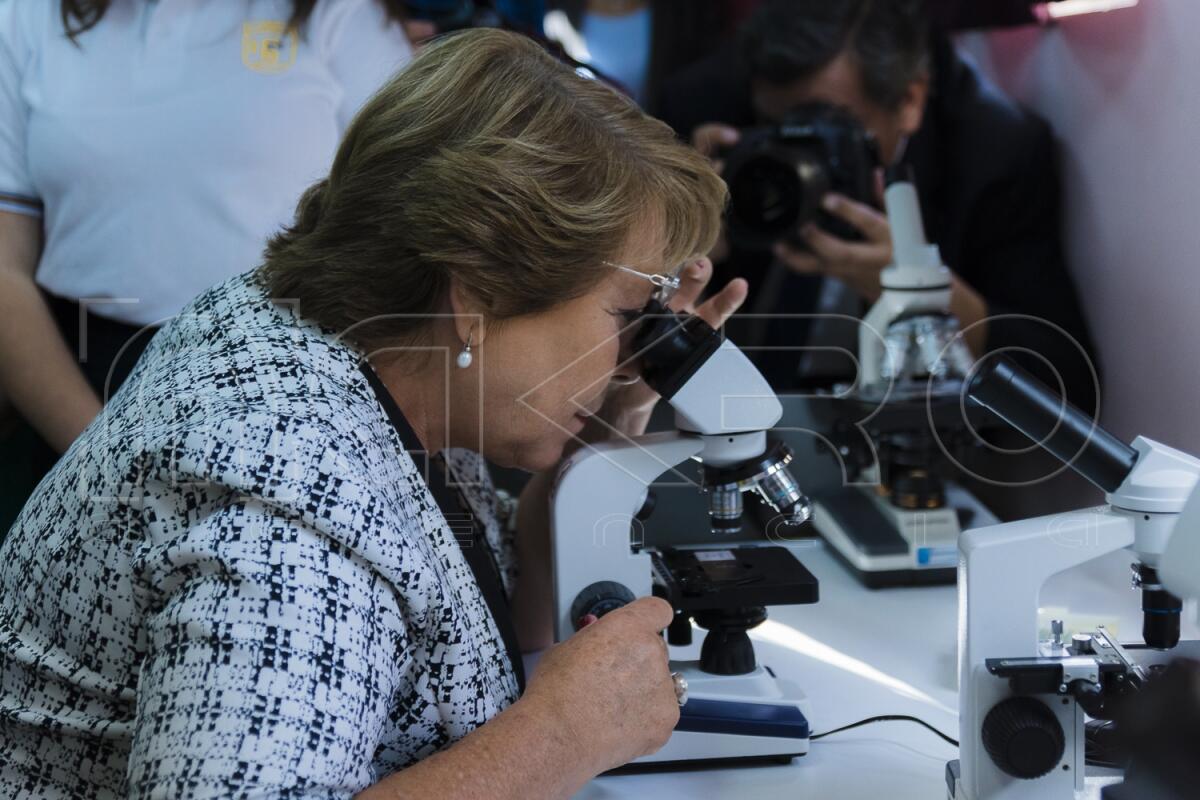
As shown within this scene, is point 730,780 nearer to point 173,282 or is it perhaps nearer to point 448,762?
point 448,762

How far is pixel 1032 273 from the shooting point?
2004 mm

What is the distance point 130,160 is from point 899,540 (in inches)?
44.8

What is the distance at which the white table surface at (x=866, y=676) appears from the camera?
1088 mm

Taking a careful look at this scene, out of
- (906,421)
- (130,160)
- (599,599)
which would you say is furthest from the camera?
(906,421)

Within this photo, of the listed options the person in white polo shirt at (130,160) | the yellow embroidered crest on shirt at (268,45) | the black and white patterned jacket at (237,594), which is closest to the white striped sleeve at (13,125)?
the person in white polo shirt at (130,160)

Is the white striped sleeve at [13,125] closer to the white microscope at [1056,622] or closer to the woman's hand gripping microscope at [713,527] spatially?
the woman's hand gripping microscope at [713,527]

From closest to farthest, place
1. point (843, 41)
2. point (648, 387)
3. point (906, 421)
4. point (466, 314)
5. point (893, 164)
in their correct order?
point (466, 314) < point (648, 387) < point (906, 421) < point (893, 164) < point (843, 41)

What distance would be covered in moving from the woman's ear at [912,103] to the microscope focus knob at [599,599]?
1.19 metres

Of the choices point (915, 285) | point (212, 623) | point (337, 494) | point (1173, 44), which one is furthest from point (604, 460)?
point (1173, 44)

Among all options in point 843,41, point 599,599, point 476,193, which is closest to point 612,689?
point 599,599

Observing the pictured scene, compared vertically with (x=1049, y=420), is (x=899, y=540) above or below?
below

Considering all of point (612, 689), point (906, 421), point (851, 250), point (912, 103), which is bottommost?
point (612, 689)

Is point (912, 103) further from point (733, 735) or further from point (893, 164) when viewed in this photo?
point (733, 735)

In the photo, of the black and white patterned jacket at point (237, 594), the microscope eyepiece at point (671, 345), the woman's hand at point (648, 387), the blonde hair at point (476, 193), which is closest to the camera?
the black and white patterned jacket at point (237, 594)
